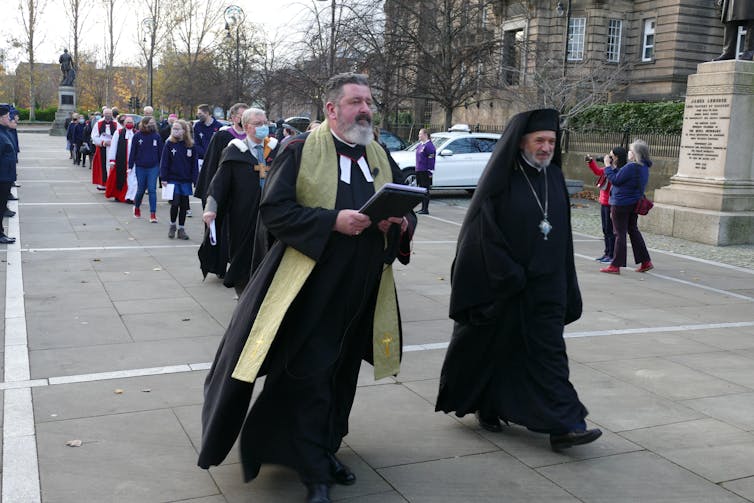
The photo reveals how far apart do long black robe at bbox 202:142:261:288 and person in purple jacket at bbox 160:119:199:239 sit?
4.24 meters

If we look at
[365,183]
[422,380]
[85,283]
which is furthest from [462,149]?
[365,183]

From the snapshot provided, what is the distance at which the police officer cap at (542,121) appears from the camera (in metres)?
4.40

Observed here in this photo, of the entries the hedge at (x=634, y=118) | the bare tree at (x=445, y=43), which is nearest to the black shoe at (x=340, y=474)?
the hedge at (x=634, y=118)

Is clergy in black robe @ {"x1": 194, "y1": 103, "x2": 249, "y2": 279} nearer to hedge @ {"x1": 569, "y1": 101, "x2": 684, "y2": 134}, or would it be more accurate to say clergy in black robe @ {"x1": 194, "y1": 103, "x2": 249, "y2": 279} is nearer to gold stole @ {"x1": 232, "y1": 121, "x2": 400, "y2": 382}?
gold stole @ {"x1": 232, "y1": 121, "x2": 400, "y2": 382}

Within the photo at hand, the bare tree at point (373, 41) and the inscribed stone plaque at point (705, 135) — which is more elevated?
the bare tree at point (373, 41)

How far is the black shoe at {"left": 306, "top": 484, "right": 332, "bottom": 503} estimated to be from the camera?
3.67 metres

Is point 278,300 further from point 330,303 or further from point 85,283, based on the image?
point 85,283

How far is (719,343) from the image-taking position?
23.4 ft

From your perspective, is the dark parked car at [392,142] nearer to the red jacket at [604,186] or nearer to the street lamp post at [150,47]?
the red jacket at [604,186]

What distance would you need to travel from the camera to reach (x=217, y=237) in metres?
8.98

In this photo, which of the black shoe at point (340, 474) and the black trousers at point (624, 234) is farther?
the black trousers at point (624, 234)

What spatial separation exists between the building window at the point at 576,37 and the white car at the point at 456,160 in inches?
850

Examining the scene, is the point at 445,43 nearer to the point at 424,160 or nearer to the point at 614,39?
→ the point at 424,160

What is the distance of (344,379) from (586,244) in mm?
10536
